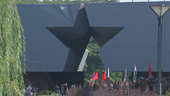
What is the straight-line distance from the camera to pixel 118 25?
3819 centimetres

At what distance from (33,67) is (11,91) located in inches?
1015

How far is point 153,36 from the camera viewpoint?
3806 cm

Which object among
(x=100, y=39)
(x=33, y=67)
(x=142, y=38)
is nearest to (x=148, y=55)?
(x=142, y=38)

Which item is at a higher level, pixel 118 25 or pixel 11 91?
pixel 118 25

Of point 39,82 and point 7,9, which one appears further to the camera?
point 39,82

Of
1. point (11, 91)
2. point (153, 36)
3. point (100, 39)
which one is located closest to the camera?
point (11, 91)

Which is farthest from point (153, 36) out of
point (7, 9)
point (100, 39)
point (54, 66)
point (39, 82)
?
point (7, 9)

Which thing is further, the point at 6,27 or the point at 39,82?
the point at 39,82

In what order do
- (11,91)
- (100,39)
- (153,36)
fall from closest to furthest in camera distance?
(11,91) < (153,36) < (100,39)

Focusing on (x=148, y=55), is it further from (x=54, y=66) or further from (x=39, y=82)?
(x=39, y=82)

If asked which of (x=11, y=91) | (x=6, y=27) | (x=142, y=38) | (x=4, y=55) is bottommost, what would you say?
(x=11, y=91)

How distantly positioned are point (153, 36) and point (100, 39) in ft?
19.6

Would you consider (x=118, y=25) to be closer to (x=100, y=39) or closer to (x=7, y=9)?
(x=100, y=39)

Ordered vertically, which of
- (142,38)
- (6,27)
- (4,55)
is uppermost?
(142,38)
